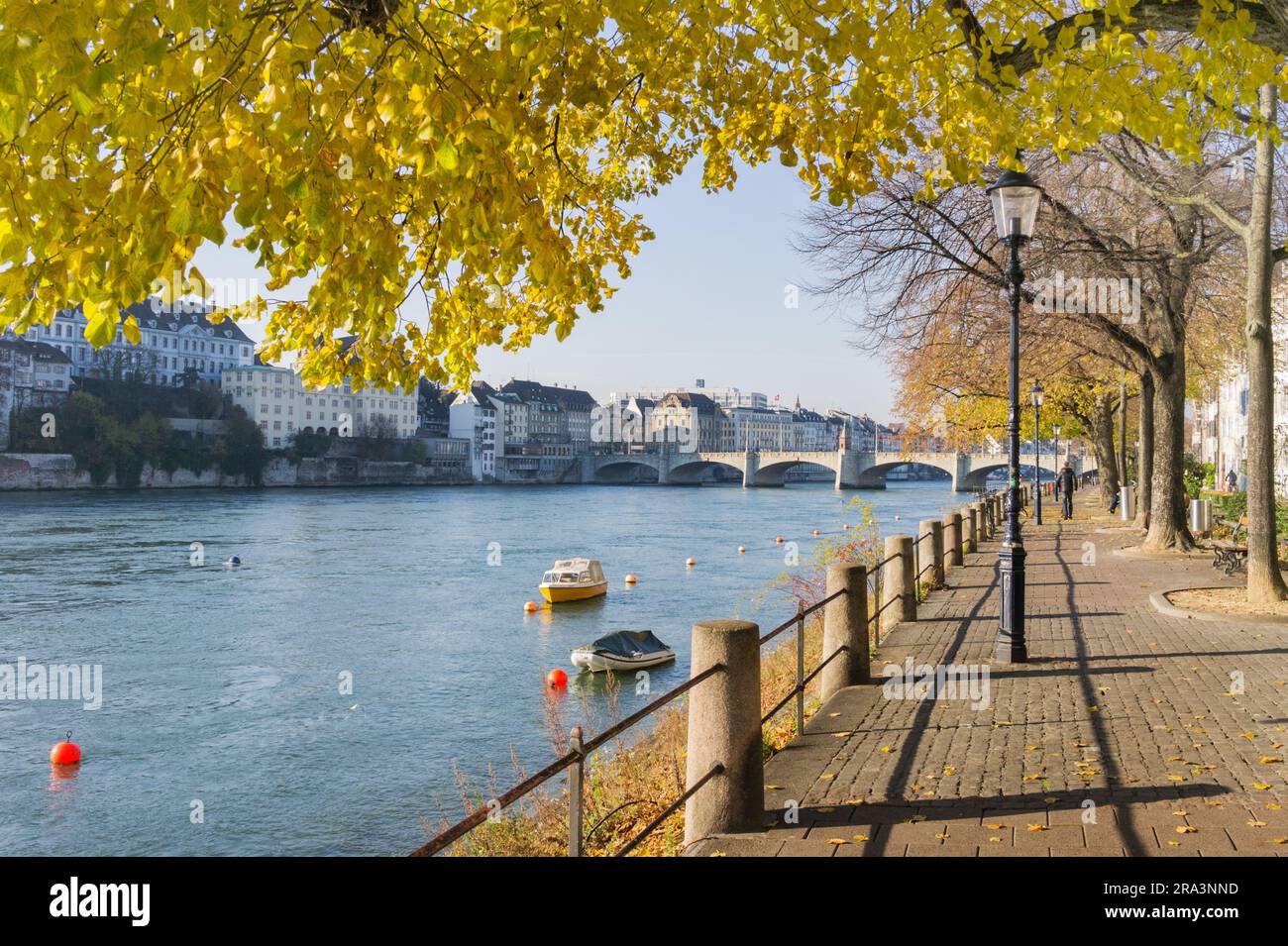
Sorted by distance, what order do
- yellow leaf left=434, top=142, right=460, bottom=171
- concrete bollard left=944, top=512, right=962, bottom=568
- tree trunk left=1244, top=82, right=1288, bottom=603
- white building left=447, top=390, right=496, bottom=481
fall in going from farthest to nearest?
white building left=447, top=390, right=496, bottom=481
concrete bollard left=944, top=512, right=962, bottom=568
tree trunk left=1244, top=82, right=1288, bottom=603
yellow leaf left=434, top=142, right=460, bottom=171

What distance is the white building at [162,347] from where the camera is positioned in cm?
11469

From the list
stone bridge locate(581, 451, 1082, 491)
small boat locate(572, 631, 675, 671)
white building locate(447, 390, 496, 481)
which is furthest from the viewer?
white building locate(447, 390, 496, 481)

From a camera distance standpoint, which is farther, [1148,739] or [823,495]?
[823,495]

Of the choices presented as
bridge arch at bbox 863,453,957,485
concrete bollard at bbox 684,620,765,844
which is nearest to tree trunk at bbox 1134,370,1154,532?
concrete bollard at bbox 684,620,765,844

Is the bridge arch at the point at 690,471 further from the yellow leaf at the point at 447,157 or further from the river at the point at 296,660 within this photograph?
the yellow leaf at the point at 447,157

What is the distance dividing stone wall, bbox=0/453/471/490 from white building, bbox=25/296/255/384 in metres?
19.7

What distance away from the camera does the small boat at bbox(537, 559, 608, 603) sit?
30641mm

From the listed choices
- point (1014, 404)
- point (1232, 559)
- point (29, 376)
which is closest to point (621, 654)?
point (1232, 559)

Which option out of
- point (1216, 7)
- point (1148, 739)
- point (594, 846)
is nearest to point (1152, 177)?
point (1216, 7)

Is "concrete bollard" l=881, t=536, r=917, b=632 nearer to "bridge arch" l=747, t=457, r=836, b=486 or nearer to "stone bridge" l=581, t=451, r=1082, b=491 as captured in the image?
"stone bridge" l=581, t=451, r=1082, b=491

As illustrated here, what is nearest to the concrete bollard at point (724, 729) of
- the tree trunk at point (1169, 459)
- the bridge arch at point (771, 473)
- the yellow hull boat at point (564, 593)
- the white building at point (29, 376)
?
the tree trunk at point (1169, 459)
